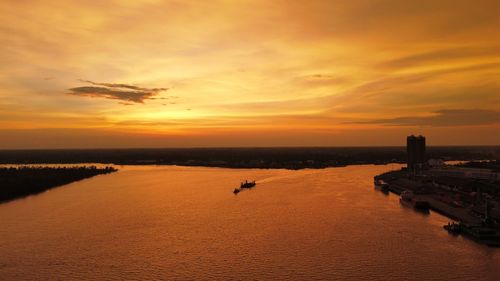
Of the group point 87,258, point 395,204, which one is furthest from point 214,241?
point 395,204

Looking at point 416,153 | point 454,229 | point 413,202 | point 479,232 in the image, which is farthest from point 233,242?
point 416,153

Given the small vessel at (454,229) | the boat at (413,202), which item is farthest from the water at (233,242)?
the boat at (413,202)

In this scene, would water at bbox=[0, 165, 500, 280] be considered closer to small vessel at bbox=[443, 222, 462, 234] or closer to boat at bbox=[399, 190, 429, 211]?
small vessel at bbox=[443, 222, 462, 234]

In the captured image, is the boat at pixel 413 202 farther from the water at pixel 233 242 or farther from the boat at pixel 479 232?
the boat at pixel 479 232

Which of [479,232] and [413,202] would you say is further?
[413,202]

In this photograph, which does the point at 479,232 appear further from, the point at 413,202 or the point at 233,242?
the point at 413,202

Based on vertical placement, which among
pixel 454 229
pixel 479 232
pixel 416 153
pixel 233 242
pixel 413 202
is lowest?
pixel 233 242

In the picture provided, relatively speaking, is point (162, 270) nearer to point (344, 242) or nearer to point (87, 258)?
point (87, 258)

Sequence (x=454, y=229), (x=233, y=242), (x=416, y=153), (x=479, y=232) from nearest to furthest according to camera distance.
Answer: (x=233, y=242) → (x=479, y=232) → (x=454, y=229) → (x=416, y=153)
